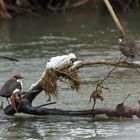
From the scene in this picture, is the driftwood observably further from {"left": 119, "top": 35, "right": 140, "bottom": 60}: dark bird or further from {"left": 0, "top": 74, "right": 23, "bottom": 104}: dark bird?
{"left": 119, "top": 35, "right": 140, "bottom": 60}: dark bird

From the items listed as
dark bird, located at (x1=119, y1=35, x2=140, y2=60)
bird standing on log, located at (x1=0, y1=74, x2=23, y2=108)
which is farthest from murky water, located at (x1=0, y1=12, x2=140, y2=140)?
dark bird, located at (x1=119, y1=35, x2=140, y2=60)

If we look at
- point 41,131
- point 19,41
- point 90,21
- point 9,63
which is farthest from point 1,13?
point 41,131

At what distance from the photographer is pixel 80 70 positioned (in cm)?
1073

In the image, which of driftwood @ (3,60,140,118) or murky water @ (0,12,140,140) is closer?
murky water @ (0,12,140,140)

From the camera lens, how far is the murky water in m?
7.22

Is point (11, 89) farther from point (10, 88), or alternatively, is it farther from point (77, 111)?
point (77, 111)

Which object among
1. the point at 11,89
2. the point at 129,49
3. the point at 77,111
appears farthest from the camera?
the point at 129,49

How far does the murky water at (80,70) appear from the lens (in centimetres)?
722

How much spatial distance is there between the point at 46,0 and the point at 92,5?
1356mm

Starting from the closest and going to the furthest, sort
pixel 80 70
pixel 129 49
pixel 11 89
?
1. pixel 11 89
2. pixel 129 49
3. pixel 80 70

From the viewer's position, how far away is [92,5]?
1883 centimetres

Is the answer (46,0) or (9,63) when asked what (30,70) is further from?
(46,0)

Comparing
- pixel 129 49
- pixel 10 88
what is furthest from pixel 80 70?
pixel 10 88

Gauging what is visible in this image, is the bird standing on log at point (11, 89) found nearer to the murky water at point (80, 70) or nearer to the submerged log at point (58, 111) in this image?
the submerged log at point (58, 111)
